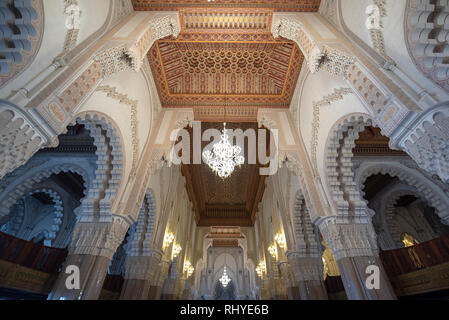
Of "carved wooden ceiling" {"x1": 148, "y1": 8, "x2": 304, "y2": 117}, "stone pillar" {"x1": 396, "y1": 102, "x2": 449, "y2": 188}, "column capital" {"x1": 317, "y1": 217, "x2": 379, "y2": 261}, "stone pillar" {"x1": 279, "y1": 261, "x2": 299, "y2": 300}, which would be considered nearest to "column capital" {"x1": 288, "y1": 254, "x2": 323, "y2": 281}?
"stone pillar" {"x1": 279, "y1": 261, "x2": 299, "y2": 300}

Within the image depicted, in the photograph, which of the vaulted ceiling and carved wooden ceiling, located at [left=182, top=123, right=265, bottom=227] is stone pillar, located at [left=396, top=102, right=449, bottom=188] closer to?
the vaulted ceiling

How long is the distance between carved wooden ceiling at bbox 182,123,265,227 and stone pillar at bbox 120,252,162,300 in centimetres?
445

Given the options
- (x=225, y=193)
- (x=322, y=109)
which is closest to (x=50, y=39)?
(x=322, y=109)

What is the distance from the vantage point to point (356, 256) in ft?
13.2

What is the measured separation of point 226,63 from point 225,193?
27.3 ft

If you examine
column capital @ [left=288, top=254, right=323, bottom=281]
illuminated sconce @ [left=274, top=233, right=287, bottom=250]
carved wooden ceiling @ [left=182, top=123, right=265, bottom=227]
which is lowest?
column capital @ [left=288, top=254, right=323, bottom=281]

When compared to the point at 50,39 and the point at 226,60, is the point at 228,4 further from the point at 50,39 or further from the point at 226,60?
the point at 50,39

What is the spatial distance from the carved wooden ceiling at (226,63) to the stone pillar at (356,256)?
3952mm

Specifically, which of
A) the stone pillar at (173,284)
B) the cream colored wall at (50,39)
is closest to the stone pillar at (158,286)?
the stone pillar at (173,284)

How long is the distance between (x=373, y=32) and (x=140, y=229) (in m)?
7.15

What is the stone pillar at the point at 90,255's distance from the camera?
3643 millimetres

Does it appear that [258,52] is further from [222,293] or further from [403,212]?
[222,293]

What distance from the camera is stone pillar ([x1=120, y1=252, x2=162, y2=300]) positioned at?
19.6 feet

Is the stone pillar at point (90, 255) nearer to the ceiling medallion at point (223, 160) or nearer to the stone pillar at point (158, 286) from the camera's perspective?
the ceiling medallion at point (223, 160)
